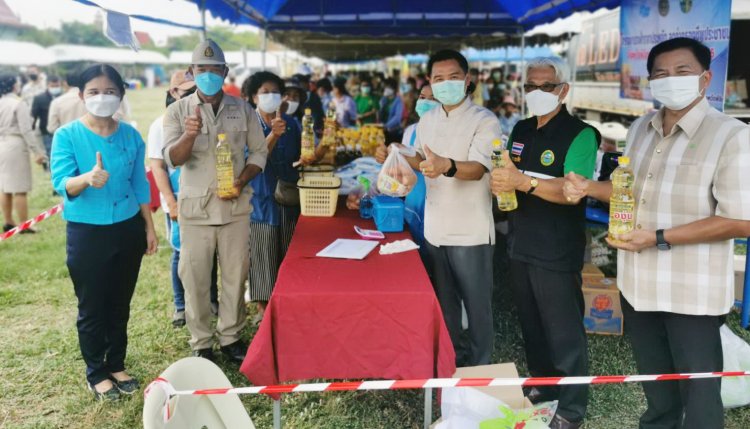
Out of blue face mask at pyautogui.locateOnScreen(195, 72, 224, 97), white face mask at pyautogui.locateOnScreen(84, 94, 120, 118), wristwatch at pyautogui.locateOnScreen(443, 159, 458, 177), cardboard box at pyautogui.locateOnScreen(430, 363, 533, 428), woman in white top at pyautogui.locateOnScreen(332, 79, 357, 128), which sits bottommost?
cardboard box at pyautogui.locateOnScreen(430, 363, 533, 428)

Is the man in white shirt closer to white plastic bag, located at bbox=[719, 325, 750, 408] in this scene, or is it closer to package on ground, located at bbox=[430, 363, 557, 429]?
package on ground, located at bbox=[430, 363, 557, 429]

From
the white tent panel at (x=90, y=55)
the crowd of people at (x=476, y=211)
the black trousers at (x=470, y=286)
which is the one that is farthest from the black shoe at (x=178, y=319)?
the white tent panel at (x=90, y=55)

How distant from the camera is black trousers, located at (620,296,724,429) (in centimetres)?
216

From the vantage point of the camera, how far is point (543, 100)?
263cm

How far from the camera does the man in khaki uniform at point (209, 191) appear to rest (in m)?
3.26

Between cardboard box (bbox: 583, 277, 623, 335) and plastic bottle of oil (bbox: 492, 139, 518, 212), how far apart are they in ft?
6.14

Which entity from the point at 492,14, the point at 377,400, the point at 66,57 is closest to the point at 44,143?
the point at 492,14

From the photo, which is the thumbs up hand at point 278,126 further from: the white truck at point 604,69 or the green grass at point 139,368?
the white truck at point 604,69

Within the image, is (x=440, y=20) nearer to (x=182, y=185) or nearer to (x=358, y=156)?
(x=358, y=156)

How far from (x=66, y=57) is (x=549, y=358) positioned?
3602 cm

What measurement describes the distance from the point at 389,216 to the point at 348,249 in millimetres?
534

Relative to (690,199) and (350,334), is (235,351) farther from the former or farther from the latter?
(690,199)

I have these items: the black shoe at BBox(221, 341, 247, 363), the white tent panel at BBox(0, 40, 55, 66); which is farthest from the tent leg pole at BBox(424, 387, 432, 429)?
the white tent panel at BBox(0, 40, 55, 66)

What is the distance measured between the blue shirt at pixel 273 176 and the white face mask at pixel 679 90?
2683mm
